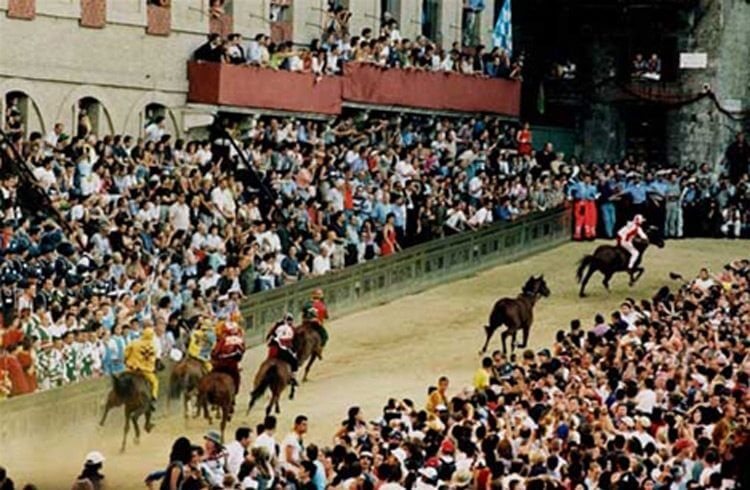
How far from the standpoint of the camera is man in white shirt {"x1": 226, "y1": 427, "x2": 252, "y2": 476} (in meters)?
29.0

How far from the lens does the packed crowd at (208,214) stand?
121 ft

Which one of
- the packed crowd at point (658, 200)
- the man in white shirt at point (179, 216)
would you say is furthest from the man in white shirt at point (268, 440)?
the packed crowd at point (658, 200)

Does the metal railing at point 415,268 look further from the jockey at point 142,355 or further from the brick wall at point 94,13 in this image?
the brick wall at point 94,13

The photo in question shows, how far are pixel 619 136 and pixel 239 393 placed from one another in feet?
100.0

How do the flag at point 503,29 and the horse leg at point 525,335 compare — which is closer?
the horse leg at point 525,335

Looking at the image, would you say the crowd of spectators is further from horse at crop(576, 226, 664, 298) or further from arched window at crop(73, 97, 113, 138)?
arched window at crop(73, 97, 113, 138)

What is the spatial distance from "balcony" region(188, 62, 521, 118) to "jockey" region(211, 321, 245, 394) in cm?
1493

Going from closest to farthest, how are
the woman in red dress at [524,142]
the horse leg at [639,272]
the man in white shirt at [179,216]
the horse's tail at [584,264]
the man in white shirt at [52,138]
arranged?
the man in white shirt at [52,138] < the man in white shirt at [179,216] < the horse's tail at [584,264] < the horse leg at [639,272] < the woman in red dress at [524,142]

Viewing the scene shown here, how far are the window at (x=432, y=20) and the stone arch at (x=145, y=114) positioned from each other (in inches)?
509

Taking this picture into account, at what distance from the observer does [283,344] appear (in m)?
39.4

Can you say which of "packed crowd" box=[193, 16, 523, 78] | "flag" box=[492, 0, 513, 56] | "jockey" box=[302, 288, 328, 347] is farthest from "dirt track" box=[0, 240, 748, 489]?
"flag" box=[492, 0, 513, 56]

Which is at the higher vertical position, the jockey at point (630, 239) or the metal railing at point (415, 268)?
the jockey at point (630, 239)

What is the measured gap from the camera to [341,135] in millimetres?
54375

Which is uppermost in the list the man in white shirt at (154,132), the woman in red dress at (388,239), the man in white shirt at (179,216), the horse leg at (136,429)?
the man in white shirt at (154,132)
